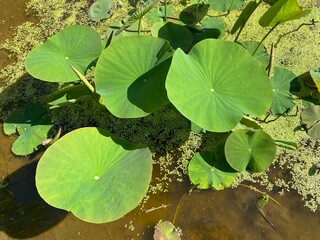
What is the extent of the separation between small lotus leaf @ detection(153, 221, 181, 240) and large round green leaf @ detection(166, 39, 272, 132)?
56 centimetres

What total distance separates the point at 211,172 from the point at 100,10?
56.6 inches

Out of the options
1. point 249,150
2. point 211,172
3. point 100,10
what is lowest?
point 211,172

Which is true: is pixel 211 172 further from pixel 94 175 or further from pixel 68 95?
pixel 68 95

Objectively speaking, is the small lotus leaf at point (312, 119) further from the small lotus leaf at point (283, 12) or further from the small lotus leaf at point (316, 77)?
the small lotus leaf at point (283, 12)

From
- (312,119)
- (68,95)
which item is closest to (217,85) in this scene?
(312,119)

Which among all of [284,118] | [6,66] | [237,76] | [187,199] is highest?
[237,76]

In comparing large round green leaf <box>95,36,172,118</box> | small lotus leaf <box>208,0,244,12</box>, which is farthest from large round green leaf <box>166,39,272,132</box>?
small lotus leaf <box>208,0,244,12</box>

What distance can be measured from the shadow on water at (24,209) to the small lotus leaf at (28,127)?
10cm

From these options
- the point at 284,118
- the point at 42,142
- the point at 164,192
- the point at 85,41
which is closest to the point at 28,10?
the point at 85,41

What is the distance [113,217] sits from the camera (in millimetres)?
1943

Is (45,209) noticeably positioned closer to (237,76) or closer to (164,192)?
(164,192)

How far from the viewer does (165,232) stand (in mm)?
2166

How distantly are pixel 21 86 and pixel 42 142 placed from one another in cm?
49

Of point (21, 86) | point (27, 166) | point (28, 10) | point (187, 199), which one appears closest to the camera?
point (187, 199)
